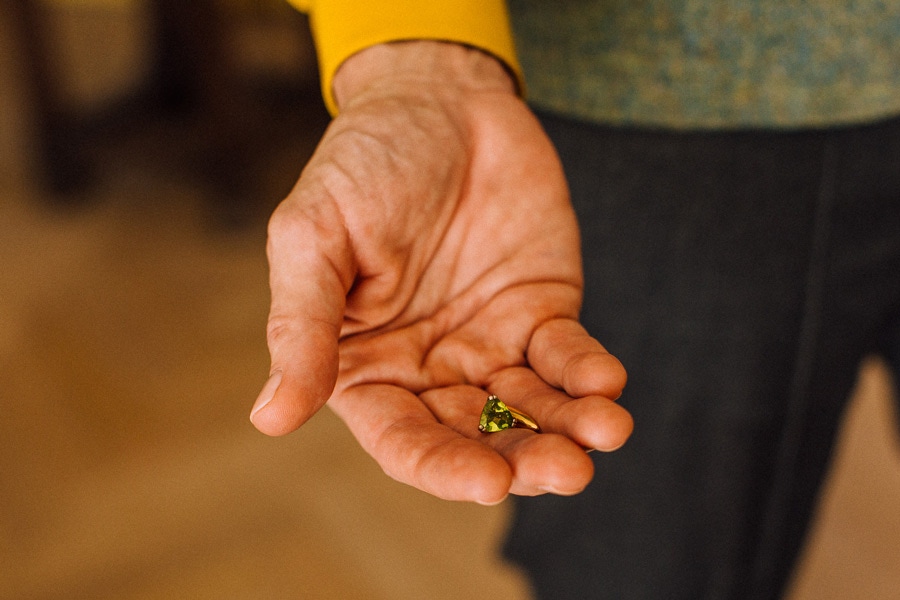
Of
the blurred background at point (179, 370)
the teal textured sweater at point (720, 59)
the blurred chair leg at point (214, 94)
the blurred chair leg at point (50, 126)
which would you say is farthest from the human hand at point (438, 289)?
the blurred chair leg at point (50, 126)

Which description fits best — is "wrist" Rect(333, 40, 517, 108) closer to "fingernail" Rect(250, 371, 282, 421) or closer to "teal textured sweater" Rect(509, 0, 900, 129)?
"teal textured sweater" Rect(509, 0, 900, 129)

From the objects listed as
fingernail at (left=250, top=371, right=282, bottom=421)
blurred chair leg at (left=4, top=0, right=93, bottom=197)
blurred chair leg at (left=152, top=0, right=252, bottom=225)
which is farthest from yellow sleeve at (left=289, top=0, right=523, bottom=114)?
blurred chair leg at (left=4, top=0, right=93, bottom=197)

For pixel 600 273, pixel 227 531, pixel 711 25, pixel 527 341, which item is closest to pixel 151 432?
pixel 227 531

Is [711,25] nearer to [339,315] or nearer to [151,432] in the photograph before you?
[339,315]

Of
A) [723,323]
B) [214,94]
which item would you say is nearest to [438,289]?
[723,323]

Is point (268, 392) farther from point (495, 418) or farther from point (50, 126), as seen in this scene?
point (50, 126)

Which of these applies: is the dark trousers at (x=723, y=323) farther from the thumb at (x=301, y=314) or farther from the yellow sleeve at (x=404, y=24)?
the thumb at (x=301, y=314)
